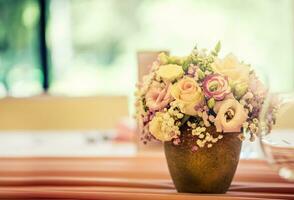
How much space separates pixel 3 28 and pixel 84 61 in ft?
2.43

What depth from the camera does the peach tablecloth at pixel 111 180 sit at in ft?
4.25

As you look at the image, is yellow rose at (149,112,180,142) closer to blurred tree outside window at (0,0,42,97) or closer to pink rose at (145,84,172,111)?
pink rose at (145,84,172,111)

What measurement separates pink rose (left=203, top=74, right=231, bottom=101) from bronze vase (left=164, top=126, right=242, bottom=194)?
0.08m

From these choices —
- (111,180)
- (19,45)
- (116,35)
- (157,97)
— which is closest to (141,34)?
(116,35)

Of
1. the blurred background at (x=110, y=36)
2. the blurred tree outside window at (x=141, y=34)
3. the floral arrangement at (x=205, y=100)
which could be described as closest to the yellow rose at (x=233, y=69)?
the floral arrangement at (x=205, y=100)

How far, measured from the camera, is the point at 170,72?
124 centimetres

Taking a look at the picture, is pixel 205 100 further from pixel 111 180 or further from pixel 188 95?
pixel 111 180

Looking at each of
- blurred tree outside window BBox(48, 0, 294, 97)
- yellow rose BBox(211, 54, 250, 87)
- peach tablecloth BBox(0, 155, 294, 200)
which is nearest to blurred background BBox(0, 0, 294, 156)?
blurred tree outside window BBox(48, 0, 294, 97)

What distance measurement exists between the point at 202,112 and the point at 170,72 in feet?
0.37

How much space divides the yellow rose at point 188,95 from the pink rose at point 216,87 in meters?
0.02

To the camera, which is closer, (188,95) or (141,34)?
(188,95)

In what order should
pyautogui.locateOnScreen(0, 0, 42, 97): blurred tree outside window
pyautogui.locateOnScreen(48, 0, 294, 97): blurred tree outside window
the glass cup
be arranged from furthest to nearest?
pyautogui.locateOnScreen(0, 0, 42, 97): blurred tree outside window < pyautogui.locateOnScreen(48, 0, 294, 97): blurred tree outside window < the glass cup

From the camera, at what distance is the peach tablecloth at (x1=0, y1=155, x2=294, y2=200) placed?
4.25 ft

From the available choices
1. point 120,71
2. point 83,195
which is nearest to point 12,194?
point 83,195
